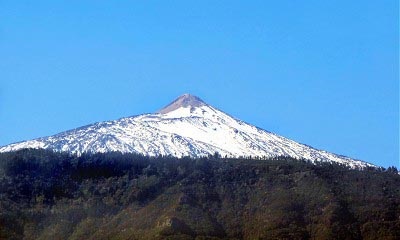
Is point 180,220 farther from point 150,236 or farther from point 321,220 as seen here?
point 321,220

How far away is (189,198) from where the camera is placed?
→ 121 metres

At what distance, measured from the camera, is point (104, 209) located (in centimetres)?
12119

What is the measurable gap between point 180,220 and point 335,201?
20648 mm

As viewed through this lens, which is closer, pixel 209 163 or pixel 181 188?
pixel 181 188

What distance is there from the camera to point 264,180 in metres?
126

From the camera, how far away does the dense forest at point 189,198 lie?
11156 centimetres

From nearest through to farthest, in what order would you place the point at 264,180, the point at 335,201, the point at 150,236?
the point at 150,236
the point at 335,201
the point at 264,180

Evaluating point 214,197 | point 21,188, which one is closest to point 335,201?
point 214,197

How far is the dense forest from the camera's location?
11156cm

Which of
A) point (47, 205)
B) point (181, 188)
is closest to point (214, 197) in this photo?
point (181, 188)

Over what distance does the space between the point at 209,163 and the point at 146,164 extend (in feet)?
32.7

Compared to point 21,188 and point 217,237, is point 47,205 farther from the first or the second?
point 217,237

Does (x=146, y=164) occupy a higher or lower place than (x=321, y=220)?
higher

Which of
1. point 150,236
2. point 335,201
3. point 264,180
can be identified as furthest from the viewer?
point 264,180
